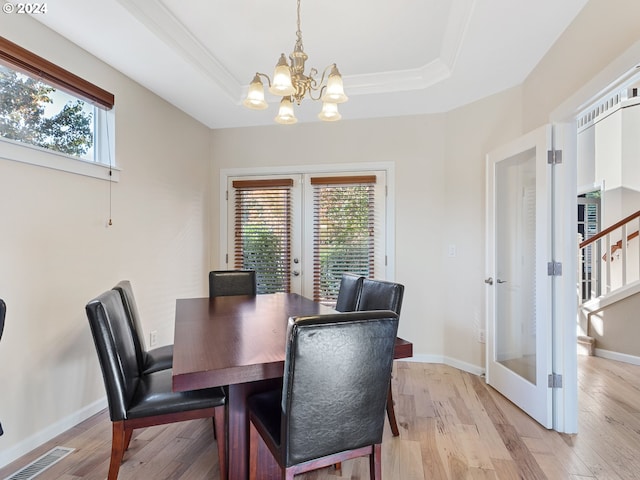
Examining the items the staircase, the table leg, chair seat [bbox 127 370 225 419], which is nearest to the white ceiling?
chair seat [bbox 127 370 225 419]

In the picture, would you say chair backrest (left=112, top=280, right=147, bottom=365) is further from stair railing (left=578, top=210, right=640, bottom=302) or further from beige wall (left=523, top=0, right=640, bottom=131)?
stair railing (left=578, top=210, right=640, bottom=302)

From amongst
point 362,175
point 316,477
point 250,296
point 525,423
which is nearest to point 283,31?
point 362,175

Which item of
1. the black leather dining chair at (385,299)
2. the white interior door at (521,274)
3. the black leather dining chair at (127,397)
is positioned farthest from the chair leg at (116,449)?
the white interior door at (521,274)

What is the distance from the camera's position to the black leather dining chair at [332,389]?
1216mm

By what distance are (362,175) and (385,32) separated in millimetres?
1476

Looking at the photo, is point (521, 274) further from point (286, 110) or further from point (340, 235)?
point (286, 110)

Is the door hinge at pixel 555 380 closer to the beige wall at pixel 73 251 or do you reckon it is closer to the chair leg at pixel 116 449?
the chair leg at pixel 116 449

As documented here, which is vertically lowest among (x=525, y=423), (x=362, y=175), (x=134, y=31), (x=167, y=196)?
(x=525, y=423)

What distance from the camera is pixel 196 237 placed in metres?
3.78

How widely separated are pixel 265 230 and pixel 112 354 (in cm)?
252

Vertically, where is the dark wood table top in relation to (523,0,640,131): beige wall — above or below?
below

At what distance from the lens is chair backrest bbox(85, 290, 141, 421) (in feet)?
4.90

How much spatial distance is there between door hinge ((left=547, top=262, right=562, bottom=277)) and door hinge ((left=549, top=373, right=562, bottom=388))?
2.14 ft

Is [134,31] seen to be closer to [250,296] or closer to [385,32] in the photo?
[385,32]
